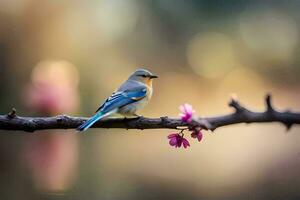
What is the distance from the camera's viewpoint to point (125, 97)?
1.56m

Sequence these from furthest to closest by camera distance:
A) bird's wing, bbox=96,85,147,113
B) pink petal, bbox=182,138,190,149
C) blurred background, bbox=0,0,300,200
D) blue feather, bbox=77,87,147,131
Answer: blurred background, bbox=0,0,300,200 → bird's wing, bbox=96,85,147,113 → blue feather, bbox=77,87,147,131 → pink petal, bbox=182,138,190,149

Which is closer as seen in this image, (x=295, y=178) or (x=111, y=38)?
(x=295, y=178)

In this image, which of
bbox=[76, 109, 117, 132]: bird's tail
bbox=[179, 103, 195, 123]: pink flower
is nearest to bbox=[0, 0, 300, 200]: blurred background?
bbox=[76, 109, 117, 132]: bird's tail

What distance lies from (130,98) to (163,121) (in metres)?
0.61

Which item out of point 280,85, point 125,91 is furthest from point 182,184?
point 125,91

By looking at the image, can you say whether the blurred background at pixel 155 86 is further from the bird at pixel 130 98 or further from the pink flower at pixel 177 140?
the pink flower at pixel 177 140

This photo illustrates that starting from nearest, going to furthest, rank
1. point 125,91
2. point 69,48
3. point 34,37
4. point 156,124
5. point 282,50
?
point 156,124, point 125,91, point 34,37, point 69,48, point 282,50

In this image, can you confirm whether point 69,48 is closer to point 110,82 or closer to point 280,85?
point 110,82

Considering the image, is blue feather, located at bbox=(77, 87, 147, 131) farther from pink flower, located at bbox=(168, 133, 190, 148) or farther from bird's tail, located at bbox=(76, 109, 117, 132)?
pink flower, located at bbox=(168, 133, 190, 148)

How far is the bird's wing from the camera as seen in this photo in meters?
1.45

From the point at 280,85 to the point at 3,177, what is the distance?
3.04m

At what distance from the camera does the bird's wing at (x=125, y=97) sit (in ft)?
4.74

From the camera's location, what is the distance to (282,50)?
6.14m

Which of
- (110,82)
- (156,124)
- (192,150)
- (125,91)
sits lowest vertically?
(156,124)
